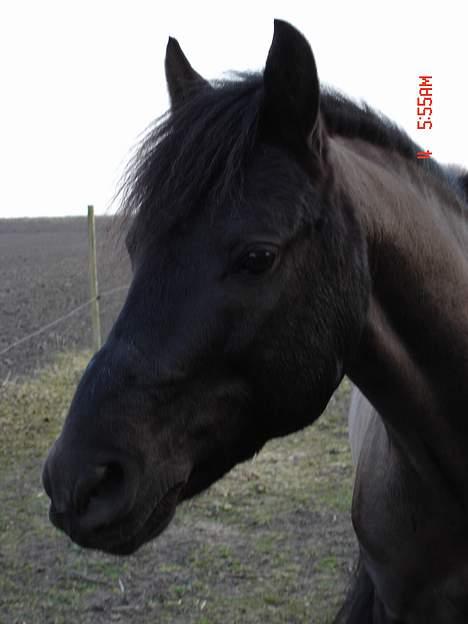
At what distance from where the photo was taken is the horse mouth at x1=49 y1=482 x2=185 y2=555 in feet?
4.97

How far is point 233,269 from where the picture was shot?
1597 millimetres

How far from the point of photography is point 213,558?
404cm

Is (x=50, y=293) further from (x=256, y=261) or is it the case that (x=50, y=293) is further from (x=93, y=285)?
(x=256, y=261)

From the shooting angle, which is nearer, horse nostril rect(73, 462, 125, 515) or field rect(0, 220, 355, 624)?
horse nostril rect(73, 462, 125, 515)

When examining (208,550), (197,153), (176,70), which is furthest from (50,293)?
(197,153)

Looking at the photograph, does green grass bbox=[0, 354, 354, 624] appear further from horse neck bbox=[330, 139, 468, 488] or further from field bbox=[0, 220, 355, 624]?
horse neck bbox=[330, 139, 468, 488]

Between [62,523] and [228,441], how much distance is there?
43 centimetres

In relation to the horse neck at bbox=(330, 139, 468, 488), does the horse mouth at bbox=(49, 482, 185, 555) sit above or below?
below

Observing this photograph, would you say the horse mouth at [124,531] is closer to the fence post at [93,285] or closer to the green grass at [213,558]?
the green grass at [213,558]

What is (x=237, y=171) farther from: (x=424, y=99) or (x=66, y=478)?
(x=424, y=99)

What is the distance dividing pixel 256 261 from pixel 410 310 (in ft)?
1.67

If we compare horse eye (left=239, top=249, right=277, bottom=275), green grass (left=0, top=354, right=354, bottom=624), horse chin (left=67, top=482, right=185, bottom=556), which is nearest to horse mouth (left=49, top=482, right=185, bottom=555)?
horse chin (left=67, top=482, right=185, bottom=556)

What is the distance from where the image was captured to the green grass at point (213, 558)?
11.7ft

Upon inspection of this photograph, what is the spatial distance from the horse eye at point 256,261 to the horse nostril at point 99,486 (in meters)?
0.53
